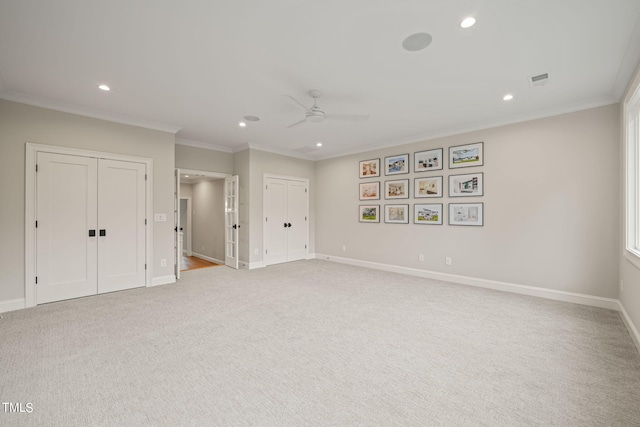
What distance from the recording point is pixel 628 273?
3.01 meters

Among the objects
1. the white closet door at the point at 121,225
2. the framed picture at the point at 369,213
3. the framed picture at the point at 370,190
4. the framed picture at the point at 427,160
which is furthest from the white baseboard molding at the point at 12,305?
the framed picture at the point at 427,160

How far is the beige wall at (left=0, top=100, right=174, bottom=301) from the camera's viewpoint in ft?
11.3

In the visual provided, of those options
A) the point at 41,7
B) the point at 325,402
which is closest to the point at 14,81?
the point at 41,7

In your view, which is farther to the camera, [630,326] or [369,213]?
[369,213]

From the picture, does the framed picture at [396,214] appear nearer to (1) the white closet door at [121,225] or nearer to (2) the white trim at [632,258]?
(2) the white trim at [632,258]

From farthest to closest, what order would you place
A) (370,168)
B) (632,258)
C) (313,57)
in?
(370,168) < (632,258) < (313,57)

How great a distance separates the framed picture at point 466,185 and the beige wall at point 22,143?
17.3 ft

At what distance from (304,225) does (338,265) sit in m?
1.46

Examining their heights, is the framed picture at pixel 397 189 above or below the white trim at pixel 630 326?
above

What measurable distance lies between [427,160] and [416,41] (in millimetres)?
3115

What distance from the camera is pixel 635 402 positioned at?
181 centimetres

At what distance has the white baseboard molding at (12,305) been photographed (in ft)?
11.3

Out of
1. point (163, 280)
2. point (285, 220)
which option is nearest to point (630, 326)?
point (285, 220)

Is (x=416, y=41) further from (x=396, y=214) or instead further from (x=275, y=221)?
(x=275, y=221)
